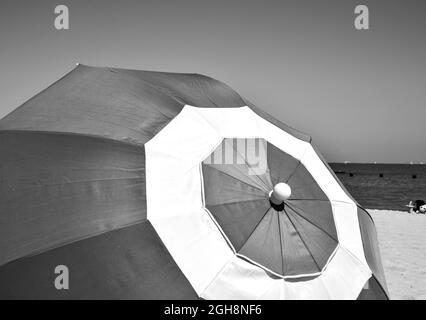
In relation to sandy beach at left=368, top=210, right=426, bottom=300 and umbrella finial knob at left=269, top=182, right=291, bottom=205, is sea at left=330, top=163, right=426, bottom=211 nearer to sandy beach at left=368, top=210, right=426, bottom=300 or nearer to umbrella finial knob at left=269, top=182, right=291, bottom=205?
sandy beach at left=368, top=210, right=426, bottom=300

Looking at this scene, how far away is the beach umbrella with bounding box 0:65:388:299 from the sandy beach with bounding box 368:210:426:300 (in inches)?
97.1

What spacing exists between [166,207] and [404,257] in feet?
20.0

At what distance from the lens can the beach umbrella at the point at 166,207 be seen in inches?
88.7

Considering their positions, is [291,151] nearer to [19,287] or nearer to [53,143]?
[53,143]

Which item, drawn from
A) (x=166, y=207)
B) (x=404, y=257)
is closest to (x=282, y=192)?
(x=166, y=207)

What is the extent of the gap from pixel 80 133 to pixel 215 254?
53.4 inches

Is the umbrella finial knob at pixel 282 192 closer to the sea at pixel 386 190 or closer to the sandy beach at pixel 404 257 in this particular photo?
the sandy beach at pixel 404 257

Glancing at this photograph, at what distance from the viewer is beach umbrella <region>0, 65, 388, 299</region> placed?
2.25m

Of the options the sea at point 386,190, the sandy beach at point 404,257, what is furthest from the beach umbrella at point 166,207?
the sea at point 386,190

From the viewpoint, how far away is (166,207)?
7.91 feet

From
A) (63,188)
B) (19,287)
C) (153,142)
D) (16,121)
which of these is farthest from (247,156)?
(16,121)

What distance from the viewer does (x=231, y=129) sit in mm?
3002

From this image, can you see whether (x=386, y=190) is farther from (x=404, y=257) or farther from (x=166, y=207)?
(x=166, y=207)

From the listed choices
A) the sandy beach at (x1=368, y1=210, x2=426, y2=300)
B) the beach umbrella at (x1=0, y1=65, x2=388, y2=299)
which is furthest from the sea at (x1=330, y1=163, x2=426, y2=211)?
the beach umbrella at (x1=0, y1=65, x2=388, y2=299)
